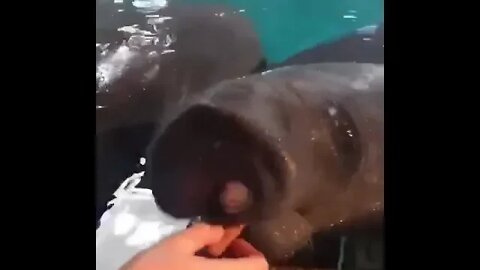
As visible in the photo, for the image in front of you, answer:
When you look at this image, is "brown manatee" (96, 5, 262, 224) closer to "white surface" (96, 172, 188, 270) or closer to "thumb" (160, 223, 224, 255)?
"white surface" (96, 172, 188, 270)

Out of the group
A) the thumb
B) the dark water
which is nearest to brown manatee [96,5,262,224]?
the dark water

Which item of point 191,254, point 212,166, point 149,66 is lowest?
point 191,254

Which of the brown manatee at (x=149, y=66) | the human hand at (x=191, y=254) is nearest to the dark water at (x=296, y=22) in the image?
the brown manatee at (x=149, y=66)

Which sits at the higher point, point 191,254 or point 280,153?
point 280,153

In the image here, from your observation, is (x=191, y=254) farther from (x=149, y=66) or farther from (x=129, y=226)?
(x=149, y=66)

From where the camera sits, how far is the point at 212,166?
0.90 meters

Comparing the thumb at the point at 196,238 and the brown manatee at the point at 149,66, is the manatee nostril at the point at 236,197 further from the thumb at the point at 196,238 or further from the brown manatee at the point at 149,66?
the brown manatee at the point at 149,66

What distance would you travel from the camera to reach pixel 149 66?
93 centimetres

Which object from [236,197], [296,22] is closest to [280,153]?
[236,197]

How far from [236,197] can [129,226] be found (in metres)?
0.17

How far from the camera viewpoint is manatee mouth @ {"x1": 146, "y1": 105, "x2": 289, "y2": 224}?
A: 2.92 ft

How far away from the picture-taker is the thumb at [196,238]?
899mm
